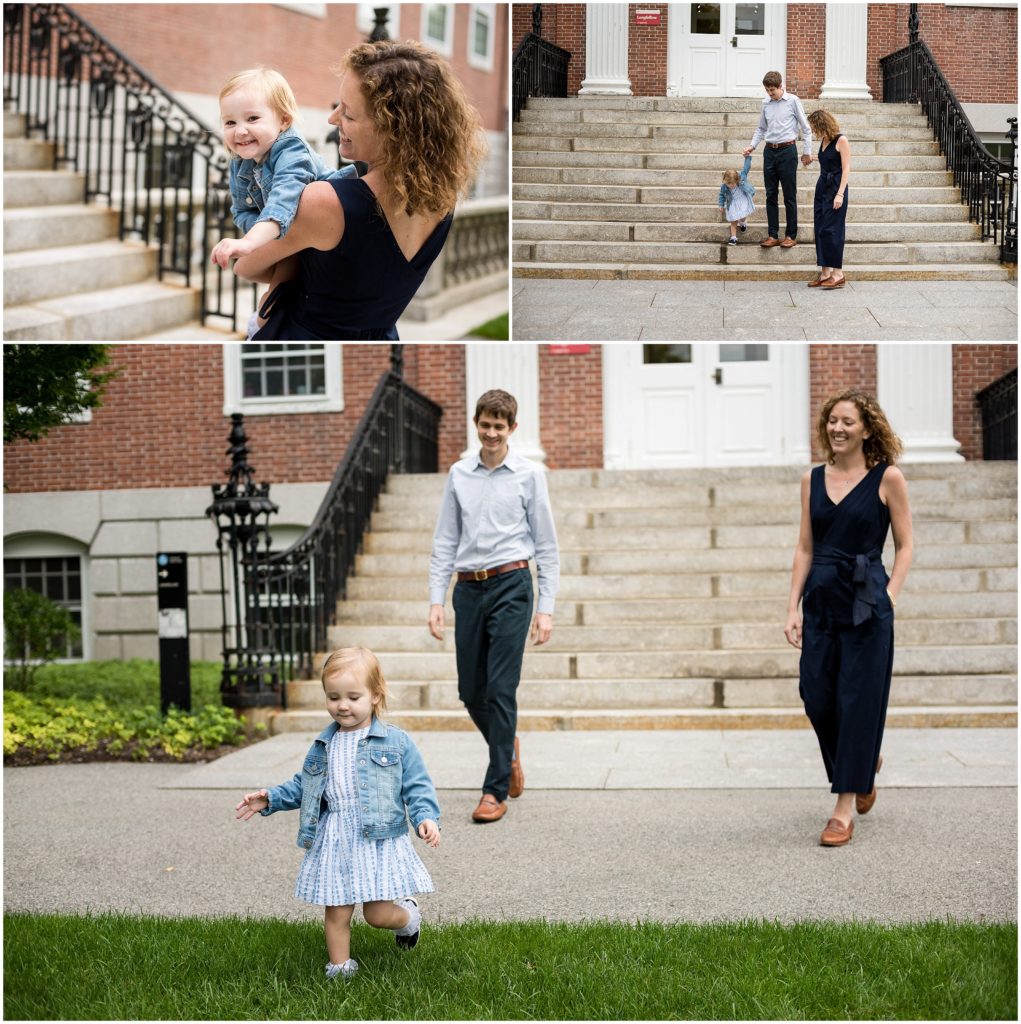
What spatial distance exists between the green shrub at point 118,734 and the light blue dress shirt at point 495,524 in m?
3.03

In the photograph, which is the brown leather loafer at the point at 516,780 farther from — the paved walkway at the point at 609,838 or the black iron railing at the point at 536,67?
the black iron railing at the point at 536,67

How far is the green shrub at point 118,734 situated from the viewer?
7.95 m

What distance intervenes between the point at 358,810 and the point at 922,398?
1046 centimetres

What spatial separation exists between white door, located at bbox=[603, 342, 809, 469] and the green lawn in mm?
10173

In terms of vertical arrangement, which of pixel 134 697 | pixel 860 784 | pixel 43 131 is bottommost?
pixel 134 697

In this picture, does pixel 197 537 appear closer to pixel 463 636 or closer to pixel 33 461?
pixel 33 461

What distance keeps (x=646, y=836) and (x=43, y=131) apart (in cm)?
790

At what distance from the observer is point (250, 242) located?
3033 mm

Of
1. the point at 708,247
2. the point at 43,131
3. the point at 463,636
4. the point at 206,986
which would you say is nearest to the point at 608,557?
the point at 708,247

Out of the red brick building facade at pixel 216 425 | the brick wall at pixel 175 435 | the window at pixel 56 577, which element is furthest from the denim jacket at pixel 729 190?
the window at pixel 56 577

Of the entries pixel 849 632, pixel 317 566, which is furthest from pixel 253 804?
pixel 317 566

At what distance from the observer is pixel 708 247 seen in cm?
650

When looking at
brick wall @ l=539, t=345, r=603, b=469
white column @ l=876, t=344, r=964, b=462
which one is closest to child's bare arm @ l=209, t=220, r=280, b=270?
white column @ l=876, t=344, r=964, b=462

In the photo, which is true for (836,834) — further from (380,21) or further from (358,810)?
(380,21)
